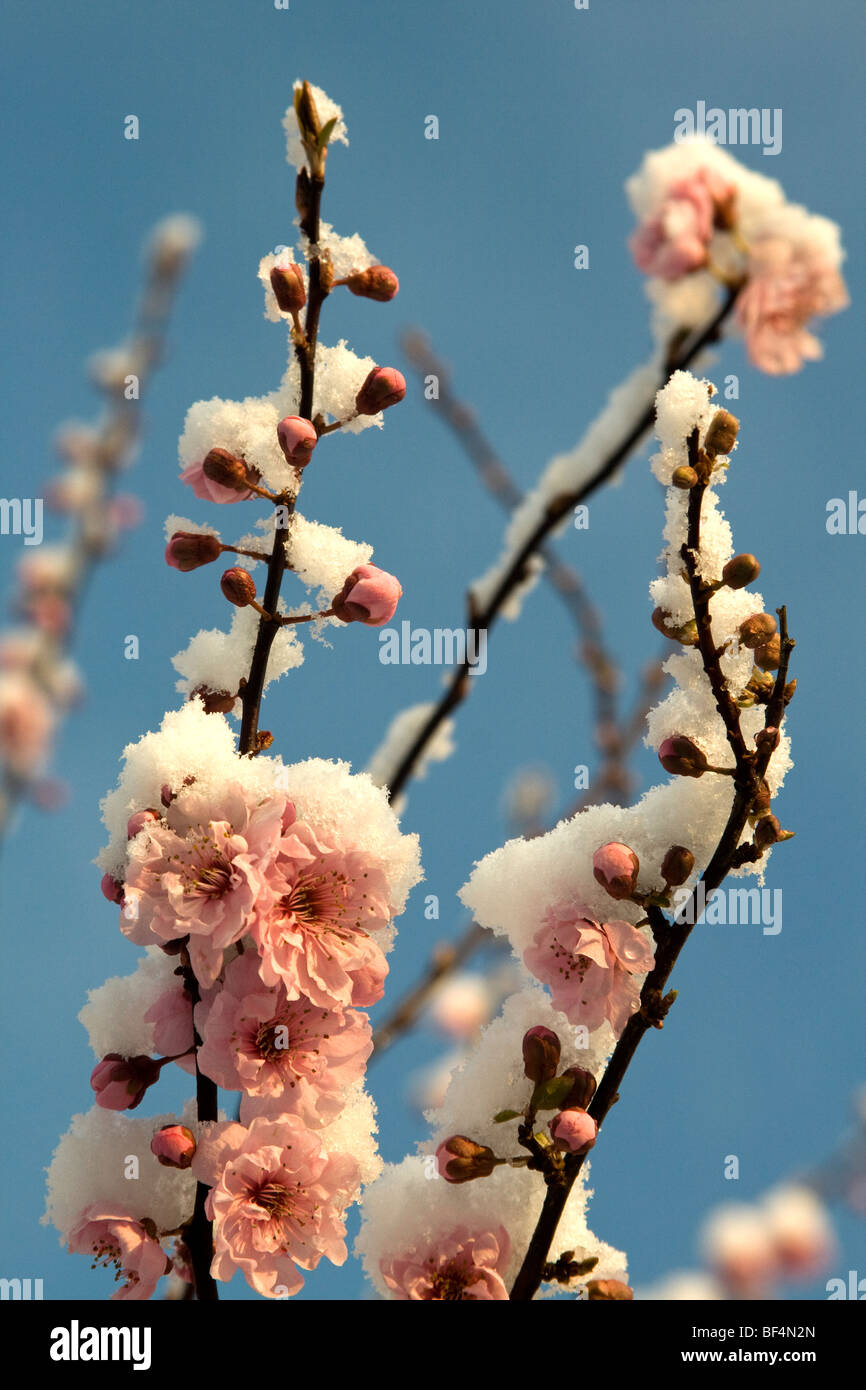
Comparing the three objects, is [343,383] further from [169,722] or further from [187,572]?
[169,722]

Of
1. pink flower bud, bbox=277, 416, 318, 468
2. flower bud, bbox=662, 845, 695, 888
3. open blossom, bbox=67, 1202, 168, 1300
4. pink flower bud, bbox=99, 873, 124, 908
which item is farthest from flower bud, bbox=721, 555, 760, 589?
open blossom, bbox=67, 1202, 168, 1300

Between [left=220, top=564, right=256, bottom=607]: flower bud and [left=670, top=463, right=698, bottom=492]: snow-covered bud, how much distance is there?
1.78 feet

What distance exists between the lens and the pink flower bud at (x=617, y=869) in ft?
4.10

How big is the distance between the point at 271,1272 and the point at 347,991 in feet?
1.10

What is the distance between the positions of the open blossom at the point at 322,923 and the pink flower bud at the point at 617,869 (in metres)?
0.25

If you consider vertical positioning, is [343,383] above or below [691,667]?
above

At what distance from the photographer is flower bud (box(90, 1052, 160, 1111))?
4.25 feet

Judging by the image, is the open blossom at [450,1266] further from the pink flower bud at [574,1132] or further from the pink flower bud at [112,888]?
the pink flower bud at [112,888]

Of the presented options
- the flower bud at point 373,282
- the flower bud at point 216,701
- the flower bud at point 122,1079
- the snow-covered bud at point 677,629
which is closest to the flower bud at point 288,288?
the flower bud at point 373,282

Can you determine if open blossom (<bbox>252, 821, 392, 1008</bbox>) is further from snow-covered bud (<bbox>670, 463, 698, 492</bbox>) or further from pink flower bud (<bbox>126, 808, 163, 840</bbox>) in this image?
snow-covered bud (<bbox>670, 463, 698, 492</bbox>)

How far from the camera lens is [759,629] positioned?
133 cm

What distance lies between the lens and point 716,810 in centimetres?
133

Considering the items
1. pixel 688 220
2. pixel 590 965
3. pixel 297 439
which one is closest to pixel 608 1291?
pixel 590 965
